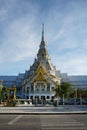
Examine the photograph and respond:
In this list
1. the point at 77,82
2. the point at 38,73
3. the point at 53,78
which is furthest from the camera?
the point at 77,82

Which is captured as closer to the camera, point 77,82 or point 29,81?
point 29,81

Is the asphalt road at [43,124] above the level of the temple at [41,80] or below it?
below

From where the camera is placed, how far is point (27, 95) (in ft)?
373

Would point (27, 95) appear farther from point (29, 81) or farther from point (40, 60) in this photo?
point (40, 60)

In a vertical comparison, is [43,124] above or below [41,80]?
below

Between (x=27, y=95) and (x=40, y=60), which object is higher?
(x=40, y=60)

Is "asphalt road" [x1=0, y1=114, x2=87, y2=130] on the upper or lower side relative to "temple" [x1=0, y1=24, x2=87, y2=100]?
lower

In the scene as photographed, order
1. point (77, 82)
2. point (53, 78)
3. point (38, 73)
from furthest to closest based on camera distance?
point (77, 82), point (53, 78), point (38, 73)

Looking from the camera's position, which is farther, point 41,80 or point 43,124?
point 41,80

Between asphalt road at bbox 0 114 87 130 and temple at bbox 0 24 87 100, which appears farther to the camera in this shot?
temple at bbox 0 24 87 100

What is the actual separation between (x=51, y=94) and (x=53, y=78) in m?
7.96

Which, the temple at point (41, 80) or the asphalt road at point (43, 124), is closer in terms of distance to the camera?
the asphalt road at point (43, 124)

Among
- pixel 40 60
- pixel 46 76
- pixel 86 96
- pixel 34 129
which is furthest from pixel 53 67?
pixel 34 129

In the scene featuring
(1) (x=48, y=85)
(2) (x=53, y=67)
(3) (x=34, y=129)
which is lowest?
(3) (x=34, y=129)
